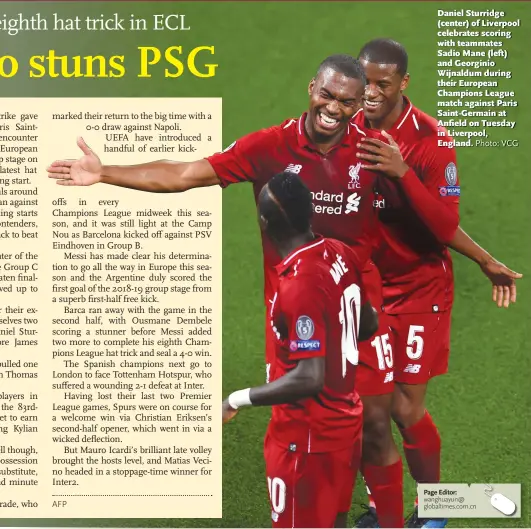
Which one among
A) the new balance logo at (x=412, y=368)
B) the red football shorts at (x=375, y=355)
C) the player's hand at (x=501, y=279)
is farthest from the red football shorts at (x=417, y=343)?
the player's hand at (x=501, y=279)

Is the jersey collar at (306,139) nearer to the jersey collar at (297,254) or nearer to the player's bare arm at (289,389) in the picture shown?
the jersey collar at (297,254)

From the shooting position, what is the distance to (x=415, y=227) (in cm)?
885

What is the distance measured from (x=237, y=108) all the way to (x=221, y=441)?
8.63 ft

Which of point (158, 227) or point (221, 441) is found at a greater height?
point (158, 227)

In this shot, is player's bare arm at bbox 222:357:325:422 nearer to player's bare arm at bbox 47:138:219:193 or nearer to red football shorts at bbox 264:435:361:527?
red football shorts at bbox 264:435:361:527

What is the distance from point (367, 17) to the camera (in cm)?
943

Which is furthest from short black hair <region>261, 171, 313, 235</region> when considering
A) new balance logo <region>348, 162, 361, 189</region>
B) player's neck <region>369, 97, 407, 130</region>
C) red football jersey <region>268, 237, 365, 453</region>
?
player's neck <region>369, 97, 407, 130</region>

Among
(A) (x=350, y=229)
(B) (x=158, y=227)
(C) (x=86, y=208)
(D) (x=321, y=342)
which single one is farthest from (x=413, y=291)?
(C) (x=86, y=208)

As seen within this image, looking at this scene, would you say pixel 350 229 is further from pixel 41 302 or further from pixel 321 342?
pixel 41 302

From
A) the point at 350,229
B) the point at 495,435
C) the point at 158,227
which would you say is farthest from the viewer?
the point at 495,435

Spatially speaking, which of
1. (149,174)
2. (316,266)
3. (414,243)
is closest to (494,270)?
(414,243)

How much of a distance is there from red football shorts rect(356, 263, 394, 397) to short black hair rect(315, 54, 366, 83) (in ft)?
4.62

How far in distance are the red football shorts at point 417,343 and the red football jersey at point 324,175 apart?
0.70 meters

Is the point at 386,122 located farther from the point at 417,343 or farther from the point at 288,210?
the point at 417,343
